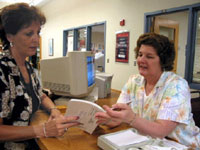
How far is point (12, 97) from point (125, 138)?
2.18 feet

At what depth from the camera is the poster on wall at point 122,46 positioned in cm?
340

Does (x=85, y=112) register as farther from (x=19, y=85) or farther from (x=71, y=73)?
(x=71, y=73)

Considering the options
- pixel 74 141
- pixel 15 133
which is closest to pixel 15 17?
pixel 15 133

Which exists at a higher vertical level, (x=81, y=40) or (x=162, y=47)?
(x=81, y=40)

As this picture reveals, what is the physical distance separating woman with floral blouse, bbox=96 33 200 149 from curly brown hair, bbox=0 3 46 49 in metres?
0.72

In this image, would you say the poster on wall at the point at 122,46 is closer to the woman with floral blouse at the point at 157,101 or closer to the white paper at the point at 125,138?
the woman with floral blouse at the point at 157,101

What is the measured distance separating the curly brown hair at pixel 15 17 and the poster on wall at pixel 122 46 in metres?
2.34

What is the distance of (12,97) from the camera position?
3.54 ft

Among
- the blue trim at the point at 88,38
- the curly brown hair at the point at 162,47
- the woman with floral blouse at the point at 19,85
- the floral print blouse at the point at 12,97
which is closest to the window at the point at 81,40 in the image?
the blue trim at the point at 88,38

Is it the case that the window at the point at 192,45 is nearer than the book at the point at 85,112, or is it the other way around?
the book at the point at 85,112

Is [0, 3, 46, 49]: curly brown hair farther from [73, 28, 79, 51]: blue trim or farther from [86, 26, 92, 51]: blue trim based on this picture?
[73, 28, 79, 51]: blue trim

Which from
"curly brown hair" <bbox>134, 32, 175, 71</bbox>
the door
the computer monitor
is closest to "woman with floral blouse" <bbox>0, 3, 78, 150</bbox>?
the computer monitor

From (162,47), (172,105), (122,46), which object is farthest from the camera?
(122,46)

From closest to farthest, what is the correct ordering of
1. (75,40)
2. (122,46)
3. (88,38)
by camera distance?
(122,46) → (88,38) → (75,40)
